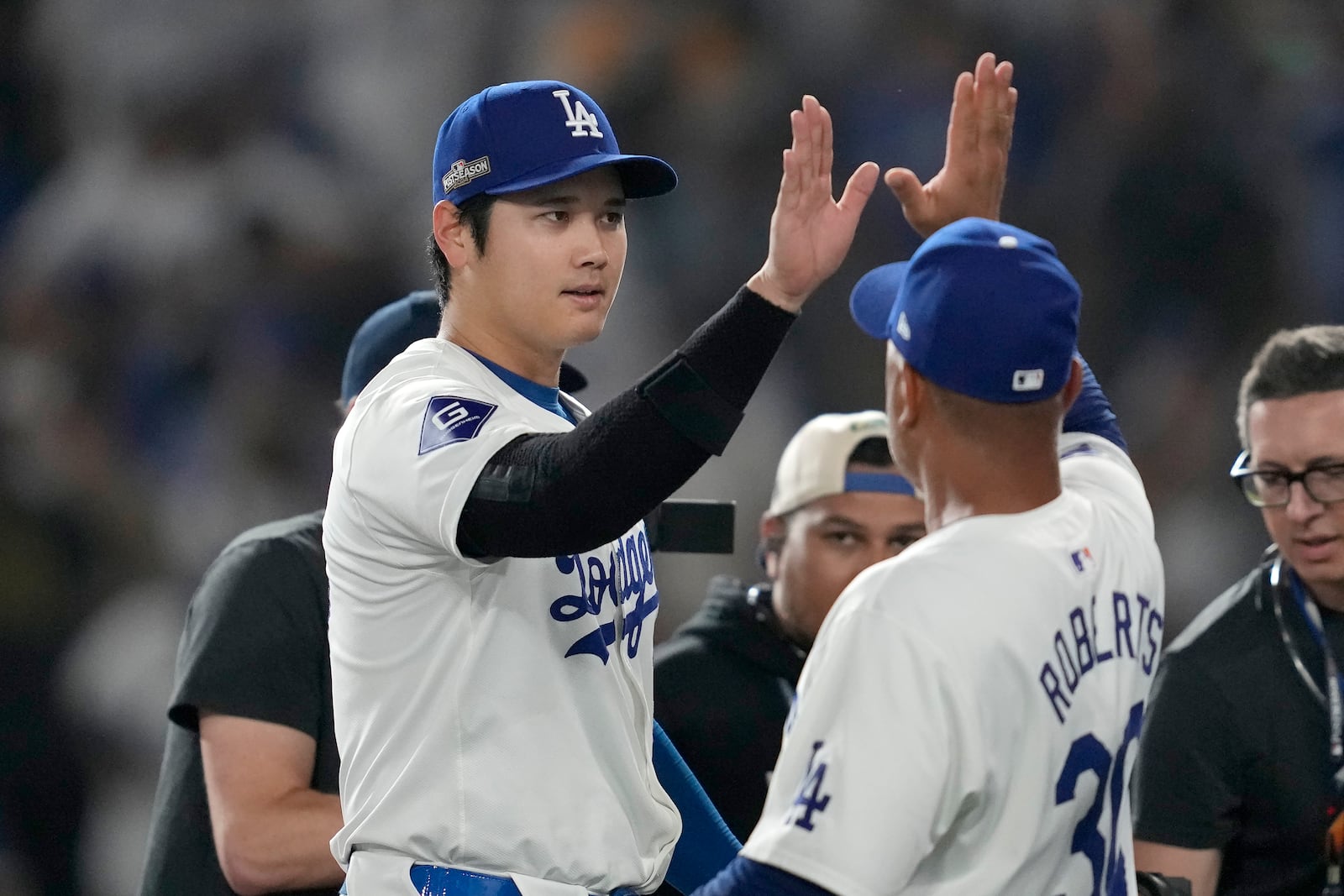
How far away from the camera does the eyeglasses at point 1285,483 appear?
283cm

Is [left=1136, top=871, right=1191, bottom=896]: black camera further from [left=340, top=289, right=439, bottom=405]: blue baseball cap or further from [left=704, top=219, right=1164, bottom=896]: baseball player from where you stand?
[left=340, top=289, right=439, bottom=405]: blue baseball cap

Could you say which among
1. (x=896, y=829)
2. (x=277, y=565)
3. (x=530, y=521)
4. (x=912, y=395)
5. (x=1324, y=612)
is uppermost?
(x=912, y=395)

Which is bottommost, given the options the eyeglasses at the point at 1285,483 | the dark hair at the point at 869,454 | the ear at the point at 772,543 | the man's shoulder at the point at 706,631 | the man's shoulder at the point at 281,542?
the man's shoulder at the point at 706,631

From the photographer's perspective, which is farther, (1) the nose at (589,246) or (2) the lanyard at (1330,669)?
(2) the lanyard at (1330,669)

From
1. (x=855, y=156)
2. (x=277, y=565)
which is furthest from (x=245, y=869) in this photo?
(x=855, y=156)

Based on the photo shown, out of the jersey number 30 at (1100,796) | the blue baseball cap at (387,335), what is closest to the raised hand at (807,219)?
the jersey number 30 at (1100,796)

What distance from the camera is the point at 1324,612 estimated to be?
2.90m

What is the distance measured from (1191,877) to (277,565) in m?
1.68

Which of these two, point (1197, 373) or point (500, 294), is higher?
point (500, 294)

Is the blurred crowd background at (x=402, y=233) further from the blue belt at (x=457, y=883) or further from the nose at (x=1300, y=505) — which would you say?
the blue belt at (x=457, y=883)

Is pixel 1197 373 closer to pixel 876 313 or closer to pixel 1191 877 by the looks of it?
pixel 1191 877

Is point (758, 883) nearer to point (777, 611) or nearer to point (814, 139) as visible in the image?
point (814, 139)

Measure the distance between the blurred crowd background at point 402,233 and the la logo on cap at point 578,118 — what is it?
300cm

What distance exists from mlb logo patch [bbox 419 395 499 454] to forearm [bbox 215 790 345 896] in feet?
3.17
